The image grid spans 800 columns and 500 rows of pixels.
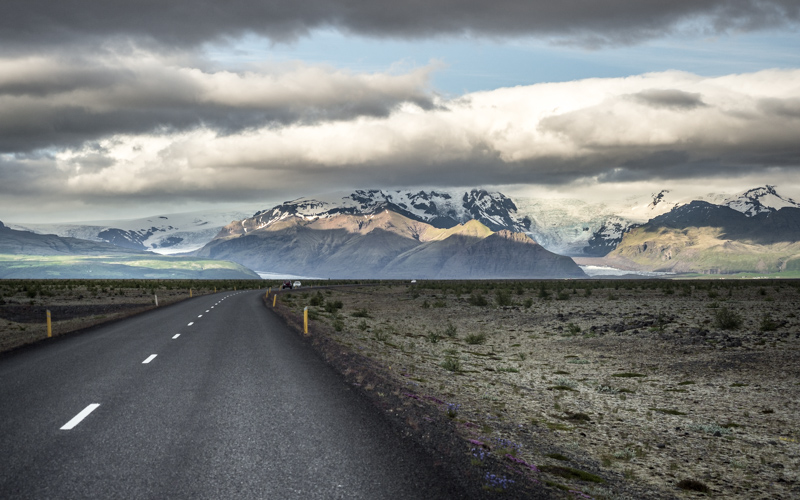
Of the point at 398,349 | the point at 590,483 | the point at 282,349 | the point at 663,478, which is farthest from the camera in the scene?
the point at 398,349

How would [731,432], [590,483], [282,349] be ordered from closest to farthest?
[590,483]
[731,432]
[282,349]

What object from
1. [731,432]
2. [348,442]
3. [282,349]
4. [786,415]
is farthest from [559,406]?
[282,349]

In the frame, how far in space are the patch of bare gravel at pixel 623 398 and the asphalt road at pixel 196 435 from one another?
1.54m

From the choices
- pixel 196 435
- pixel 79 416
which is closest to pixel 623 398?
pixel 196 435

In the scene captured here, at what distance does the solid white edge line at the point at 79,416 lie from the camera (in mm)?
8219

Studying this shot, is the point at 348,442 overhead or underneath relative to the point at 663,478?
overhead

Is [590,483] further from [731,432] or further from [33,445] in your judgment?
[33,445]

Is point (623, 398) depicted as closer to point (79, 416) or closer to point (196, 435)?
point (196, 435)

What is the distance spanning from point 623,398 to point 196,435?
9.21 meters

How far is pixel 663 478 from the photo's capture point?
7652 mm

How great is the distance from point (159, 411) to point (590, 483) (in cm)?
639

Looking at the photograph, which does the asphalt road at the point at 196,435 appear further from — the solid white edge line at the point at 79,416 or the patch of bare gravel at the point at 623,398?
the patch of bare gravel at the point at 623,398

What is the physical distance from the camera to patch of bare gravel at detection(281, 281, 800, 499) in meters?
7.67

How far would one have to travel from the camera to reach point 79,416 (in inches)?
347
